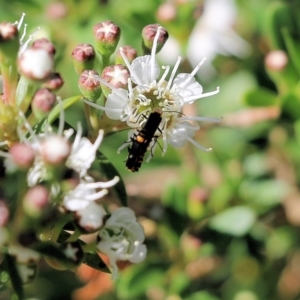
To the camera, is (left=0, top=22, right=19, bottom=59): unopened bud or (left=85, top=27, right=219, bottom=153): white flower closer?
(left=0, top=22, right=19, bottom=59): unopened bud

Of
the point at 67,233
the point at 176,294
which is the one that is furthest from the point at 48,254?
the point at 176,294

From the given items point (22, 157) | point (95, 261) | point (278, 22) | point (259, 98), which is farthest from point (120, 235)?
point (278, 22)

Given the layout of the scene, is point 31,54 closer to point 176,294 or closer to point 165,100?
point 165,100

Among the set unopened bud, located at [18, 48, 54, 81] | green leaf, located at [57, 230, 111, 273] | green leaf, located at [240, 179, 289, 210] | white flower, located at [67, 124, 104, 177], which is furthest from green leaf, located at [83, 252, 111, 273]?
green leaf, located at [240, 179, 289, 210]

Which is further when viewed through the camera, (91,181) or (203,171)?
(203,171)

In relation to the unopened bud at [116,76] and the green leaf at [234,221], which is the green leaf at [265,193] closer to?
the green leaf at [234,221]

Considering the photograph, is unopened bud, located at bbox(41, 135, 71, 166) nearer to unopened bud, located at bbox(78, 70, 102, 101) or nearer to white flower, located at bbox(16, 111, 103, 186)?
white flower, located at bbox(16, 111, 103, 186)
